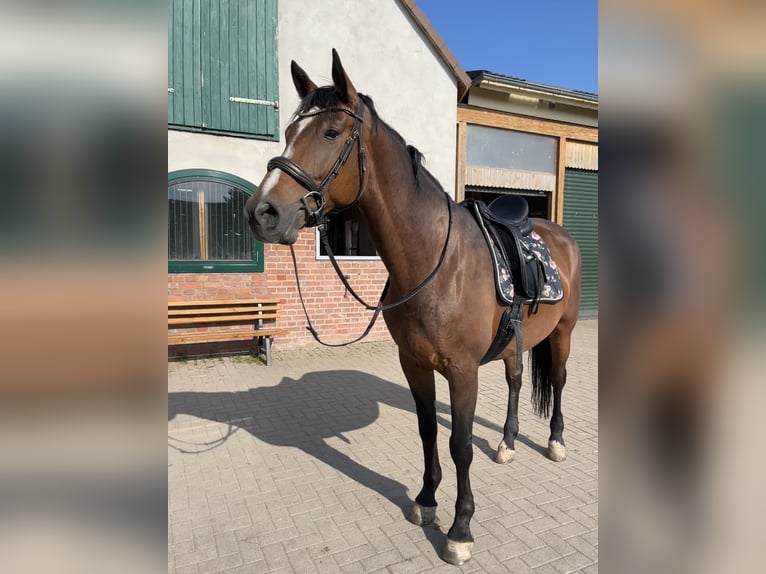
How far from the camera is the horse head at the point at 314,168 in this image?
176 cm

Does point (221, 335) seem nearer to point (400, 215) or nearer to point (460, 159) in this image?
point (400, 215)

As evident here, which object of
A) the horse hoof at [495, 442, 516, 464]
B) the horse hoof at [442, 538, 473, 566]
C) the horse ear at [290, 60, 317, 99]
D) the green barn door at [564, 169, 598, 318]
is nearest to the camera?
the horse ear at [290, 60, 317, 99]

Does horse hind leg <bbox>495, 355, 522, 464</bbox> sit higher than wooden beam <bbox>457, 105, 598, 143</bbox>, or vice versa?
wooden beam <bbox>457, 105, 598, 143</bbox>

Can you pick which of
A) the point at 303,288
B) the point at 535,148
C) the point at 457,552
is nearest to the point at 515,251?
the point at 457,552

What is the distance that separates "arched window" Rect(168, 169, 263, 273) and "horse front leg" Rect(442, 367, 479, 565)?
4901mm

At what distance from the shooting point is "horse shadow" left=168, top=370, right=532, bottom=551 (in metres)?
3.41

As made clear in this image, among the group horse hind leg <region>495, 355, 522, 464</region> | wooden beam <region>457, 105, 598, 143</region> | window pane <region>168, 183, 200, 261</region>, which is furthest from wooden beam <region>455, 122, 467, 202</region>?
horse hind leg <region>495, 355, 522, 464</region>

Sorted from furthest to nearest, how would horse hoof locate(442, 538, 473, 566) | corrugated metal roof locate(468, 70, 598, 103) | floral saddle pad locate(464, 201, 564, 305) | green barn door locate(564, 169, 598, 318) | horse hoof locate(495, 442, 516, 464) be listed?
green barn door locate(564, 169, 598, 318) → corrugated metal roof locate(468, 70, 598, 103) → horse hoof locate(495, 442, 516, 464) → floral saddle pad locate(464, 201, 564, 305) → horse hoof locate(442, 538, 473, 566)

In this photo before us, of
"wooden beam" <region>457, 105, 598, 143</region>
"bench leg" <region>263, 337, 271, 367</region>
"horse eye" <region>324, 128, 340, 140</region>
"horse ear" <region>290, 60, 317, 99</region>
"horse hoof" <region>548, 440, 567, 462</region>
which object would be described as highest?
"wooden beam" <region>457, 105, 598, 143</region>

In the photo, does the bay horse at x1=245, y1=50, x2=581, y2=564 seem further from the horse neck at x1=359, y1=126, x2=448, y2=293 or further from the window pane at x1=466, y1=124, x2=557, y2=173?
the window pane at x1=466, y1=124, x2=557, y2=173

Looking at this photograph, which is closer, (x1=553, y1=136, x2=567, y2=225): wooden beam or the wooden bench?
the wooden bench
